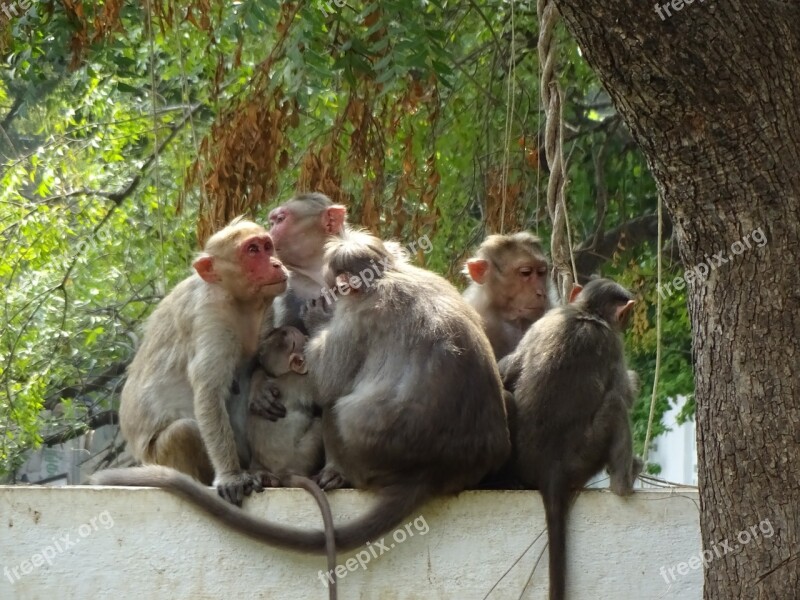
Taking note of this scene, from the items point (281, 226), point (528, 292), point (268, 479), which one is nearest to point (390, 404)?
point (268, 479)

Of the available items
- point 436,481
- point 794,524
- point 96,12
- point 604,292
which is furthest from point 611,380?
point 96,12

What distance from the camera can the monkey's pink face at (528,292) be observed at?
6734mm

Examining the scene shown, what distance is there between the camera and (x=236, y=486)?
5422 mm

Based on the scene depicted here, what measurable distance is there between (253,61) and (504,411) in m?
6.32

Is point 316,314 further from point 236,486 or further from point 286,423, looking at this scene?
point 236,486

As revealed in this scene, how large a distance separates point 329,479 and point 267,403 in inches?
21.3

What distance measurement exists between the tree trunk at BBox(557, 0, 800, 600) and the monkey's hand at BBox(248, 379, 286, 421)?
237cm

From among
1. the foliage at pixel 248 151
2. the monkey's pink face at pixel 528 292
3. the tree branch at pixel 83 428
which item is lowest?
the monkey's pink face at pixel 528 292

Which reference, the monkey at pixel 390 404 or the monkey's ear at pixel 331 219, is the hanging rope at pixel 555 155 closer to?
the monkey at pixel 390 404

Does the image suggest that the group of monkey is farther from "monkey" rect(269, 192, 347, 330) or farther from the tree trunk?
the tree trunk

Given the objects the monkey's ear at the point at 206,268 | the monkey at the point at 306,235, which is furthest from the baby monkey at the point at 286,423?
the monkey at the point at 306,235

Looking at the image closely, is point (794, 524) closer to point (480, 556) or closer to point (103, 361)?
point (480, 556)

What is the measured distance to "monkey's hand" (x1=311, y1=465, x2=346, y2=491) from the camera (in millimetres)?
5480

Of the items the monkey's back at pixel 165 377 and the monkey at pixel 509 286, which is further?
the monkey at pixel 509 286
